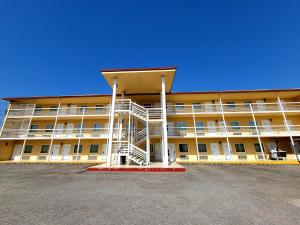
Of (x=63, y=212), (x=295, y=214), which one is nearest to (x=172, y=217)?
(x=63, y=212)

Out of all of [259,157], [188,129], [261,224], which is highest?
[188,129]

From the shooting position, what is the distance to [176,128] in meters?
19.3

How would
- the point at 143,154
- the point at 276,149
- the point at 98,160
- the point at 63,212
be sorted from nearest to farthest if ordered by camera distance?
the point at 63,212, the point at 143,154, the point at 276,149, the point at 98,160

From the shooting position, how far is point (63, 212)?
3645 mm

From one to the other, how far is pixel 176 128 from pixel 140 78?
360 inches

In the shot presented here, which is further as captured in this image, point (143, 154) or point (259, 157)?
point (259, 157)

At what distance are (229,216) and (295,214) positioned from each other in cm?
183

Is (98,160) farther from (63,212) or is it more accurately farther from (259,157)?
(259,157)

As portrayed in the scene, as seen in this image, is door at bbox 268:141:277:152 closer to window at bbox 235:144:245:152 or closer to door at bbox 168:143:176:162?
window at bbox 235:144:245:152

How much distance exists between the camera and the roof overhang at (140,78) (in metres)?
12.9

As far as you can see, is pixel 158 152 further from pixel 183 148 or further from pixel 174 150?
pixel 183 148

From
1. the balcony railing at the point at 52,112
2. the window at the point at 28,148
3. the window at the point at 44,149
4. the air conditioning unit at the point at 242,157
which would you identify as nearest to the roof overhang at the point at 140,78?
the balcony railing at the point at 52,112

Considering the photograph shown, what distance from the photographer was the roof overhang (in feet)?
42.2

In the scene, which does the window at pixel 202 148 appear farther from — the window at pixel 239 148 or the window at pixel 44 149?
the window at pixel 44 149
